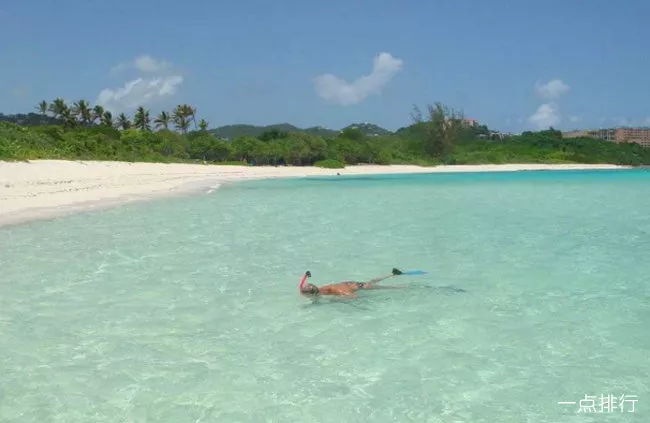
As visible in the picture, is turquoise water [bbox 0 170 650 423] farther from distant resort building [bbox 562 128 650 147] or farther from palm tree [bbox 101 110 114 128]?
distant resort building [bbox 562 128 650 147]

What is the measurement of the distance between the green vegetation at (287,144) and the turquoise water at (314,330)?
2647 cm

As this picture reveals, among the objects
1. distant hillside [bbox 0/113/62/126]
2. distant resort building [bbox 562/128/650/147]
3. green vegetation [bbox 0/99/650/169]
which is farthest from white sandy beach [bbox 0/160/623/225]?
distant resort building [bbox 562/128/650/147]

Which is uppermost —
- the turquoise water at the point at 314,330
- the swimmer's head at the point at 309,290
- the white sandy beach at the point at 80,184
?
the white sandy beach at the point at 80,184

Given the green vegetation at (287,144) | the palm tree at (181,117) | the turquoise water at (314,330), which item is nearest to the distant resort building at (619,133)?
the green vegetation at (287,144)

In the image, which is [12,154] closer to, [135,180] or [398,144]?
[135,180]

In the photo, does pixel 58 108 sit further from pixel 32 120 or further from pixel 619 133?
pixel 619 133

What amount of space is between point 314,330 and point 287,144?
195 ft

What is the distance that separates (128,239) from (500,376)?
9903mm

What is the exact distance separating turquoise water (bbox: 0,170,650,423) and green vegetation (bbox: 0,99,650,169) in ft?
86.8

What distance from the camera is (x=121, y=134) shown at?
65.4 metres

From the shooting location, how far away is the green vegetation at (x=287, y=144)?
50281 mm

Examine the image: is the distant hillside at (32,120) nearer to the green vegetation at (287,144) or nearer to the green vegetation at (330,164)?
the green vegetation at (287,144)

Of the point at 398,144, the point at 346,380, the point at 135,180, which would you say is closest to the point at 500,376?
the point at 346,380

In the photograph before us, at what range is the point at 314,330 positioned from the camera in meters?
6.64
